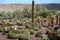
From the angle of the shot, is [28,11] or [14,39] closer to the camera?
[14,39]

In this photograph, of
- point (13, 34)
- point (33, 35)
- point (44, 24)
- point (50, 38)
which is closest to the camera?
point (50, 38)

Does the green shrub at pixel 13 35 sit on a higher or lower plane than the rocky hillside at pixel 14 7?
lower

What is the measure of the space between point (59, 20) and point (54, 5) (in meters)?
52.4

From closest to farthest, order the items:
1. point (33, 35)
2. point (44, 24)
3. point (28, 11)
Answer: point (33, 35)
point (44, 24)
point (28, 11)

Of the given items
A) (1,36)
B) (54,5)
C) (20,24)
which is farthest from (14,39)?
(54,5)

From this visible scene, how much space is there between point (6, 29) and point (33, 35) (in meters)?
3.92

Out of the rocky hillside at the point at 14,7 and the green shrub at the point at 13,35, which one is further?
the rocky hillside at the point at 14,7

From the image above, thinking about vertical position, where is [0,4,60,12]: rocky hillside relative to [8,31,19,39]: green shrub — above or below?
above

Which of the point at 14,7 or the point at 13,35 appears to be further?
the point at 14,7

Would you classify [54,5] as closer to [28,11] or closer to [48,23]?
[28,11]

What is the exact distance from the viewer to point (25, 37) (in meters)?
24.7

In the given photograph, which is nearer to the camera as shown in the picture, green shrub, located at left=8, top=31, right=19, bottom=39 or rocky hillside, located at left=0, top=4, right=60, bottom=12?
green shrub, located at left=8, top=31, right=19, bottom=39

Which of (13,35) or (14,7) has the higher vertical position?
(14,7)

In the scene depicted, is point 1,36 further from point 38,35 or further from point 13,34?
point 38,35
